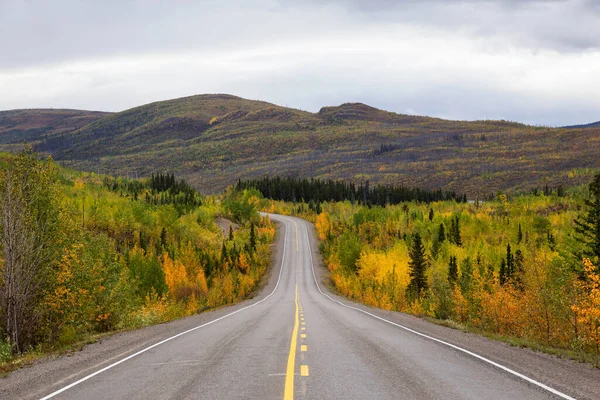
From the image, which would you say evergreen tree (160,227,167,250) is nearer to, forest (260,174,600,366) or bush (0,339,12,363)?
forest (260,174,600,366)

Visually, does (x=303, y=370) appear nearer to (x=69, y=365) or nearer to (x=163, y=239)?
(x=69, y=365)

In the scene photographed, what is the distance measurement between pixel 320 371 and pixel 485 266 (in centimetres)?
6757

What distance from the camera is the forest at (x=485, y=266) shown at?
67.0 feet

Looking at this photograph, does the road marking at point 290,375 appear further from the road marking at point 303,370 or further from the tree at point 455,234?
the tree at point 455,234

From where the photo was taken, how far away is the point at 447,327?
72.8 feet

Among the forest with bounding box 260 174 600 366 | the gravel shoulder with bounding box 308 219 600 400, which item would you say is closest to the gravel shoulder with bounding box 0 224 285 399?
the gravel shoulder with bounding box 308 219 600 400

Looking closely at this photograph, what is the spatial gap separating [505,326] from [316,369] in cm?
2169

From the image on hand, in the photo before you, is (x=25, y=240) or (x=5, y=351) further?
(x=25, y=240)

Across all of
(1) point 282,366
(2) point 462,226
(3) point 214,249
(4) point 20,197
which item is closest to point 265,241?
(3) point 214,249

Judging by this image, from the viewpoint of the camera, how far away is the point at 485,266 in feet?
236

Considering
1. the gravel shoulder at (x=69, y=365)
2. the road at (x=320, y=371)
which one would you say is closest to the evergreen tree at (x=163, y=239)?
the gravel shoulder at (x=69, y=365)

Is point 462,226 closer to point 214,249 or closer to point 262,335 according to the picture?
point 214,249

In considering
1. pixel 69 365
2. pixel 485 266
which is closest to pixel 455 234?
pixel 485 266

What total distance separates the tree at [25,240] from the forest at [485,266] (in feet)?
58.9
